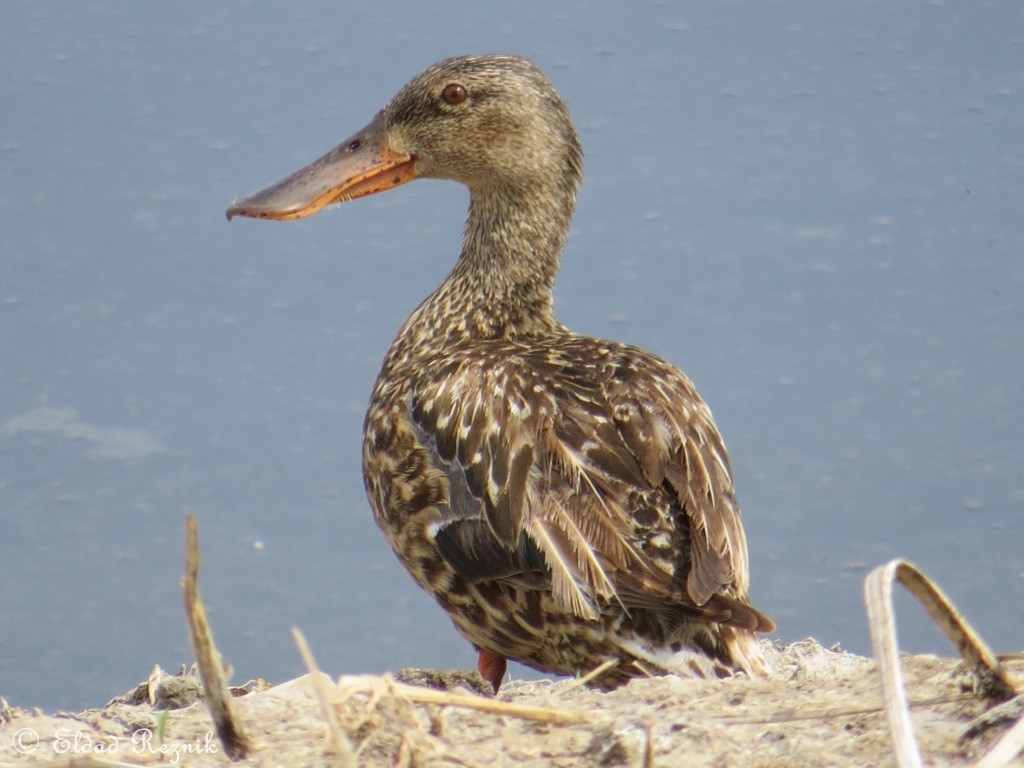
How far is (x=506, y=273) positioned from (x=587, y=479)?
3.49 feet

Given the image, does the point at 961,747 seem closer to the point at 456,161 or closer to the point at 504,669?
the point at 504,669

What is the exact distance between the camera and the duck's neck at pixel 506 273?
363cm

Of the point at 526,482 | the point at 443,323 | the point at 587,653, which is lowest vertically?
the point at 587,653

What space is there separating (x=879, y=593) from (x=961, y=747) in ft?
0.89

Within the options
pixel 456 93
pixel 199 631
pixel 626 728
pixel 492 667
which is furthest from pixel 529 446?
pixel 199 631

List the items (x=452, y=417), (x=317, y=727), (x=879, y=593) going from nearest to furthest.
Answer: (x=879, y=593), (x=317, y=727), (x=452, y=417)

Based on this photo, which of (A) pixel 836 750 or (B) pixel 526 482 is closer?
(A) pixel 836 750

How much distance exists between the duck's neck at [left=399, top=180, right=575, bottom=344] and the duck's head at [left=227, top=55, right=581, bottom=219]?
1.6 inches

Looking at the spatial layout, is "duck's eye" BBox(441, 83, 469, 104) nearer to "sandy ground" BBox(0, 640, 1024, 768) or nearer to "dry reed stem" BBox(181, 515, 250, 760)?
"sandy ground" BBox(0, 640, 1024, 768)

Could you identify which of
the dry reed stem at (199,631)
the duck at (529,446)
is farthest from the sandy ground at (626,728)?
the duck at (529,446)

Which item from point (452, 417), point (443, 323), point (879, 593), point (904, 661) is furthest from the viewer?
point (443, 323)

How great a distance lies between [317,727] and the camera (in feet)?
6.39

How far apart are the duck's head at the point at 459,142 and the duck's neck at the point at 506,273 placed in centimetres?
4

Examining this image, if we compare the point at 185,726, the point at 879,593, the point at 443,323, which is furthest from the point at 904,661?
the point at 443,323
